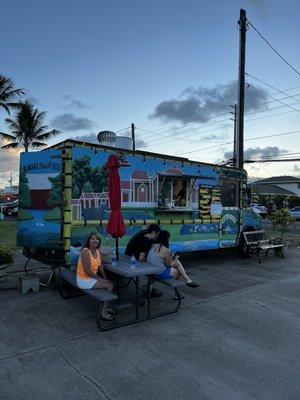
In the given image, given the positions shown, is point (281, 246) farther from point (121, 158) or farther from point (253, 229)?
point (121, 158)

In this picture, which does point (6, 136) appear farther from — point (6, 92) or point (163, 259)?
point (163, 259)

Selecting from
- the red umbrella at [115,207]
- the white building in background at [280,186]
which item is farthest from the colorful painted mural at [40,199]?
the white building in background at [280,186]

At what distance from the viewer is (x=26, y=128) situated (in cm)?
3522

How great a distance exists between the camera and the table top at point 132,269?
533 cm

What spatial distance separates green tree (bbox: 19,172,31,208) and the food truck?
2 centimetres

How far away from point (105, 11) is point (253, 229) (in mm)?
8418

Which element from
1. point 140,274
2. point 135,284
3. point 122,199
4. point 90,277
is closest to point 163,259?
point 135,284

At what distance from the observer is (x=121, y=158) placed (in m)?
7.75

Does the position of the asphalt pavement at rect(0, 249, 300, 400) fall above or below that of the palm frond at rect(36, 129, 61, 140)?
below

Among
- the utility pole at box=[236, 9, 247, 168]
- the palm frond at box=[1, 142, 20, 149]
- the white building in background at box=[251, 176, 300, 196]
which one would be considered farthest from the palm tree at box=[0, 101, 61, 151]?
the white building in background at box=[251, 176, 300, 196]

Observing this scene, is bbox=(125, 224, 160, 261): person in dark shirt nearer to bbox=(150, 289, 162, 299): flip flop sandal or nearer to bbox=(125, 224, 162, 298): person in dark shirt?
bbox=(125, 224, 162, 298): person in dark shirt

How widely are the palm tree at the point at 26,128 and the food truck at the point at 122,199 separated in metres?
28.9

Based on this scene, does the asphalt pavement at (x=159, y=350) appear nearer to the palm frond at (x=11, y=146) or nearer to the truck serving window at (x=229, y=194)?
the truck serving window at (x=229, y=194)

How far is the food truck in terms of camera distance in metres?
6.79
